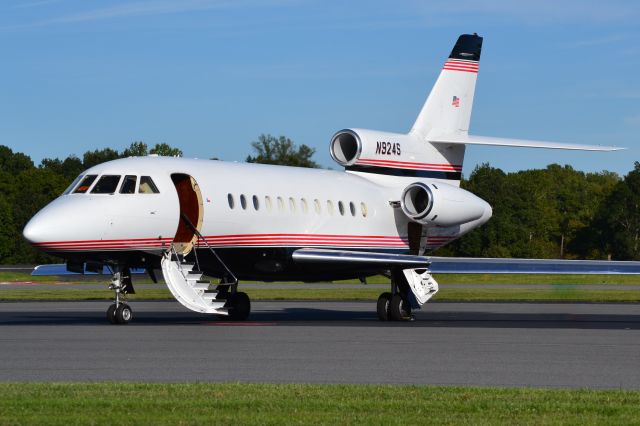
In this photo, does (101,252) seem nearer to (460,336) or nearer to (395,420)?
(460,336)

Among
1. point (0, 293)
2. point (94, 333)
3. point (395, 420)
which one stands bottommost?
point (0, 293)

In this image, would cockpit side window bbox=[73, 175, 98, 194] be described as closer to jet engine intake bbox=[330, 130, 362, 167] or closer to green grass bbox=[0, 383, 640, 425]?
jet engine intake bbox=[330, 130, 362, 167]

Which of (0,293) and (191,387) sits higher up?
(191,387)

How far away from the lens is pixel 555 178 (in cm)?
15150

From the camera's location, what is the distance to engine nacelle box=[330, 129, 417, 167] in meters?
31.6

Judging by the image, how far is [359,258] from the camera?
28.0m

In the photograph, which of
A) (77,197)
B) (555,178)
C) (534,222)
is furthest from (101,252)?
(555,178)

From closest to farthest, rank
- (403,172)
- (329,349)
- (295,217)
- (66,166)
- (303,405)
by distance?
(303,405), (329,349), (295,217), (403,172), (66,166)

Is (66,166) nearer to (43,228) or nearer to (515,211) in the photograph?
(515,211)

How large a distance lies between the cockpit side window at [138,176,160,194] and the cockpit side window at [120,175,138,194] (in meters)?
0.16

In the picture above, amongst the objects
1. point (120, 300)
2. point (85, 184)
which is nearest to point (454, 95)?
point (85, 184)

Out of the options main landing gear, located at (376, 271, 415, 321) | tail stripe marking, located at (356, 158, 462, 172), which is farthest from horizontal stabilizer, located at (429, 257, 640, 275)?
tail stripe marking, located at (356, 158, 462, 172)

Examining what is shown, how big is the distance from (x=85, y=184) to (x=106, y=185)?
45 cm

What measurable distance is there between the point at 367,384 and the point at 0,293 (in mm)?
33620
